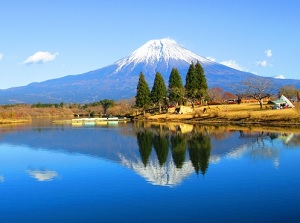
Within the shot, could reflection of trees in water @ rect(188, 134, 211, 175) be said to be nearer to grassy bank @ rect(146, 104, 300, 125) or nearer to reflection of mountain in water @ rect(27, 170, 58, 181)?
reflection of mountain in water @ rect(27, 170, 58, 181)

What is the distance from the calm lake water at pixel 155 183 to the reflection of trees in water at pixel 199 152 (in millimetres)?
63

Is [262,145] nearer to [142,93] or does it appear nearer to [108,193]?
[108,193]

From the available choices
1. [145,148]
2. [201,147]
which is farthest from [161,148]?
[201,147]

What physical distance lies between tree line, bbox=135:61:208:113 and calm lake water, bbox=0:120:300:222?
136ft

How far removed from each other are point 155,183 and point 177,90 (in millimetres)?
56700

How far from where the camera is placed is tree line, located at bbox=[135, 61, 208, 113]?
74188 mm

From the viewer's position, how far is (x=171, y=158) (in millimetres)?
26297

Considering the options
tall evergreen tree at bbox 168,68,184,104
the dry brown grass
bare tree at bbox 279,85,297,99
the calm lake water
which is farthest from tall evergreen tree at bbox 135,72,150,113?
the calm lake water

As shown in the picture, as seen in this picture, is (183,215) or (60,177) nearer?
(183,215)

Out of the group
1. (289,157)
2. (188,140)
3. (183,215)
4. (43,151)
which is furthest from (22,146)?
(183,215)

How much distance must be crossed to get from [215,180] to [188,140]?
17.5m

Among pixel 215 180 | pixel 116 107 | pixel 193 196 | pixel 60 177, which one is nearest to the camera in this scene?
pixel 193 196

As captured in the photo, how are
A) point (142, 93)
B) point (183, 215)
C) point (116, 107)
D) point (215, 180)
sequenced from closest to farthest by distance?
point (183, 215) < point (215, 180) < point (142, 93) < point (116, 107)

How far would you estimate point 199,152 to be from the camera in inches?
1123
